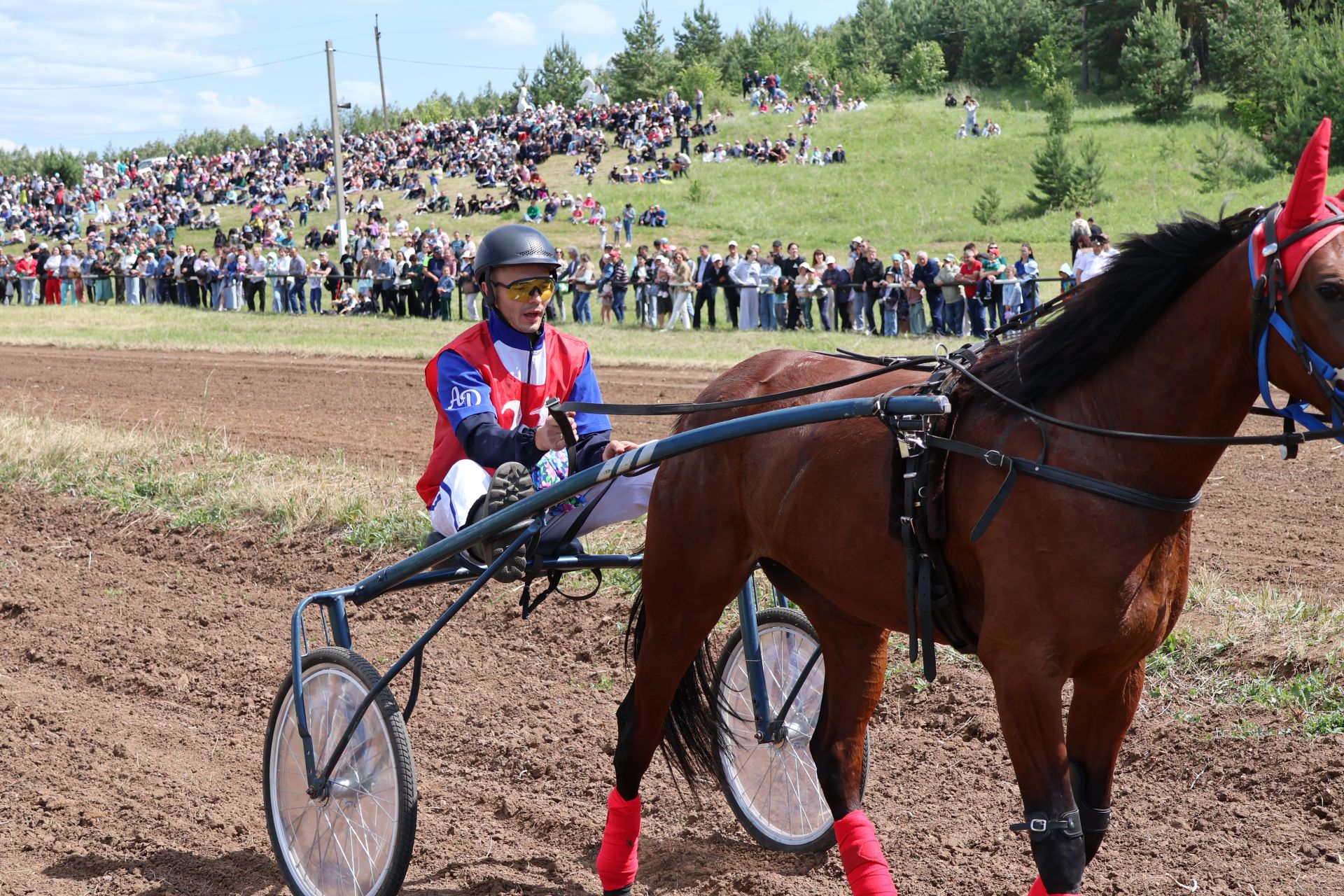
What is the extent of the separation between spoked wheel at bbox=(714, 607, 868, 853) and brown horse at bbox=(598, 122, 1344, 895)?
60 centimetres

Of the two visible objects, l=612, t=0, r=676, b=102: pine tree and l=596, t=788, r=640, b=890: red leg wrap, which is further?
l=612, t=0, r=676, b=102: pine tree

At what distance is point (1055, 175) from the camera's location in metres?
36.8

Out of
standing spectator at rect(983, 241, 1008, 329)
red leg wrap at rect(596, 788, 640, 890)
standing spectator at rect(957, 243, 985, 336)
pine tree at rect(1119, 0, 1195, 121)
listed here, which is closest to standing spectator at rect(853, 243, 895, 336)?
standing spectator at rect(957, 243, 985, 336)

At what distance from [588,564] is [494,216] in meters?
41.0

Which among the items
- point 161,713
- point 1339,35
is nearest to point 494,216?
point 1339,35

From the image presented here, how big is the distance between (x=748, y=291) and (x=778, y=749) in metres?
17.4

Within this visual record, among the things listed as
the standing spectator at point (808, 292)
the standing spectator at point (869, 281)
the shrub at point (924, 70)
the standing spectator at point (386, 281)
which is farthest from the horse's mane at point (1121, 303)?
the shrub at point (924, 70)

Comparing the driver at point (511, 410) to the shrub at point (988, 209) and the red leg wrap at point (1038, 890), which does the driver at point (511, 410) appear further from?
the shrub at point (988, 209)

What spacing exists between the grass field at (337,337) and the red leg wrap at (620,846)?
11675 millimetres

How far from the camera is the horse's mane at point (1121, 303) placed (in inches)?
108

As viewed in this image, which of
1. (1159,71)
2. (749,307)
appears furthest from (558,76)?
(749,307)

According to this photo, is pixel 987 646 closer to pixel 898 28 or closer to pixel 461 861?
pixel 461 861

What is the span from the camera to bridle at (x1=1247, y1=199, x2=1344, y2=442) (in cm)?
243

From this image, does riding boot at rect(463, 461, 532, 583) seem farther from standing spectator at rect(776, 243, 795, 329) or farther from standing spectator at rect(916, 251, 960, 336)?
standing spectator at rect(776, 243, 795, 329)
